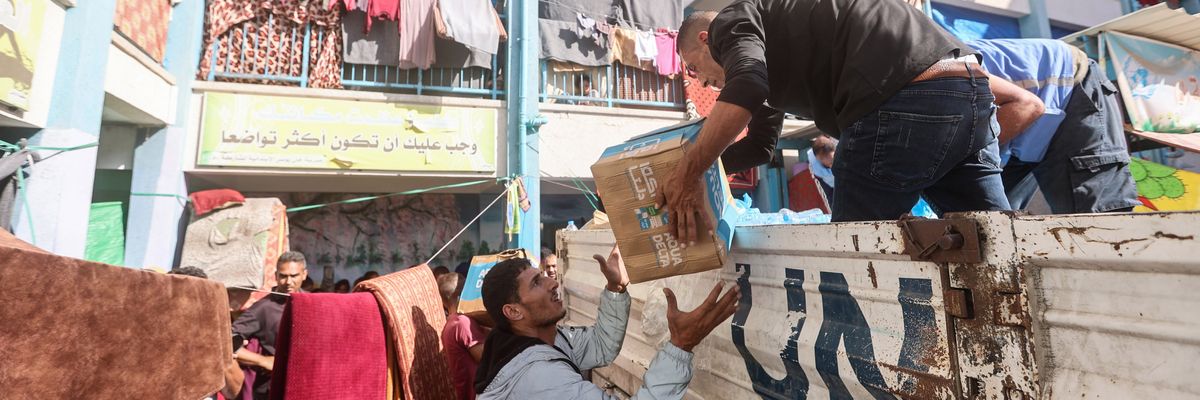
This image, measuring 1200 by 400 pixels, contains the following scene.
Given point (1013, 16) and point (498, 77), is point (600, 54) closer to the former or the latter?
point (498, 77)

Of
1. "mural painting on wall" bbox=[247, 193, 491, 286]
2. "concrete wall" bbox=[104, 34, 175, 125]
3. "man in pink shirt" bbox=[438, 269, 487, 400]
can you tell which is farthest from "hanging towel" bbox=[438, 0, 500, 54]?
"man in pink shirt" bbox=[438, 269, 487, 400]

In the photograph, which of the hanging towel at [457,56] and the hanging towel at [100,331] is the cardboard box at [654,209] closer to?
the hanging towel at [100,331]

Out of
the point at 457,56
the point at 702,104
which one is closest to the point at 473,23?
the point at 457,56

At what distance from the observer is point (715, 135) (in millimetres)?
1229

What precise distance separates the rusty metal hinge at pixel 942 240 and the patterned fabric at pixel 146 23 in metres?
7.27

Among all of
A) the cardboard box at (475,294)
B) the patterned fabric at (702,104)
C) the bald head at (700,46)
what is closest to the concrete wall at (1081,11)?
the patterned fabric at (702,104)

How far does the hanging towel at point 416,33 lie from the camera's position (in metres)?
7.19

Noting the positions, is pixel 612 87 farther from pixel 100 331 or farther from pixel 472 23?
pixel 100 331

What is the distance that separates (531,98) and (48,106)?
191 inches

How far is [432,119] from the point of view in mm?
7344

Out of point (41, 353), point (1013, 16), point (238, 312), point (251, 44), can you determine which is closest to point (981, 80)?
point (41, 353)

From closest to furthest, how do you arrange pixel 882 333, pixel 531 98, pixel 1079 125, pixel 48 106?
pixel 882 333 < pixel 1079 125 < pixel 48 106 < pixel 531 98

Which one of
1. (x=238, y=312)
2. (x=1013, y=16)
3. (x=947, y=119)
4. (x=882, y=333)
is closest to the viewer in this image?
(x=882, y=333)

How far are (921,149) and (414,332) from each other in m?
2.29
